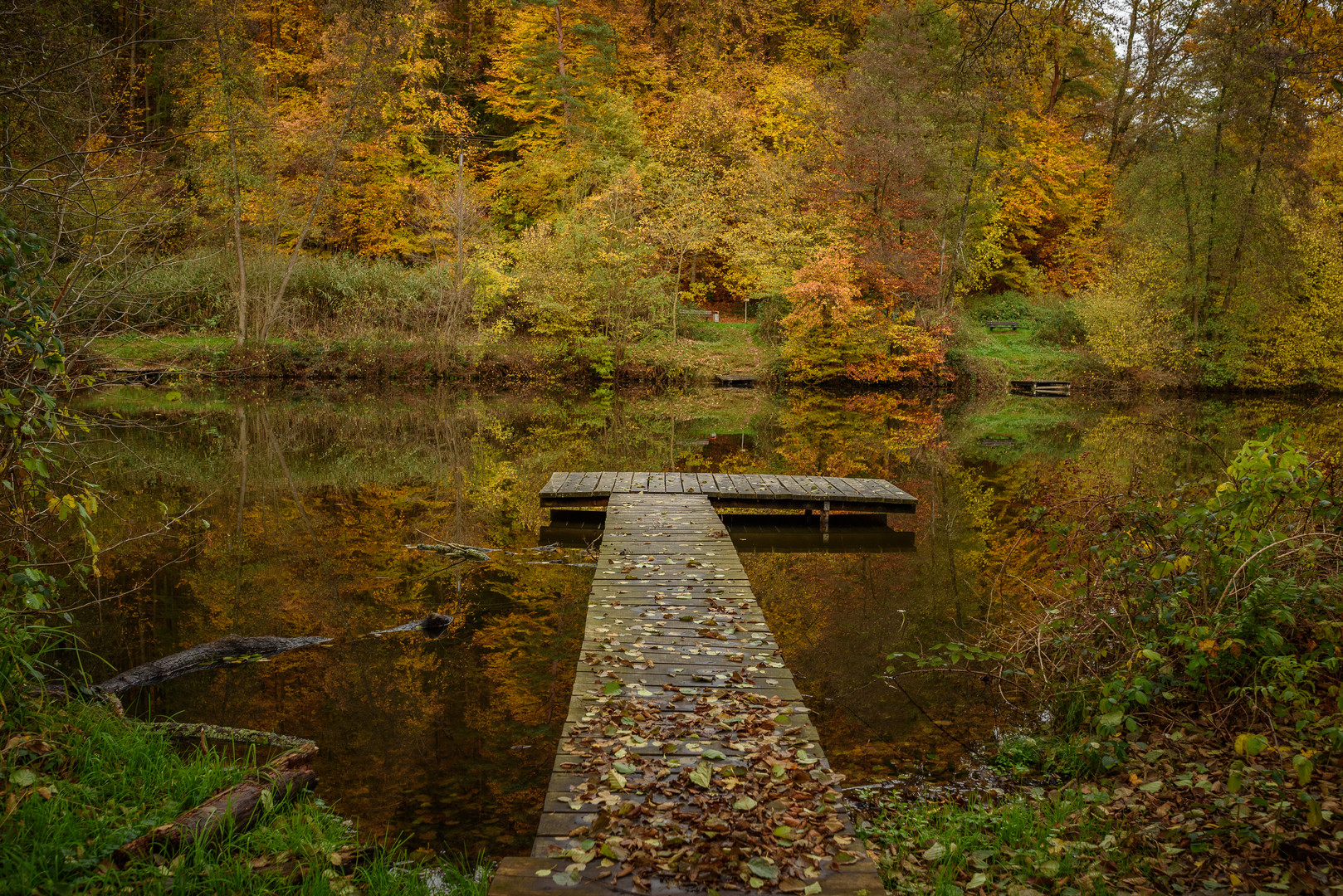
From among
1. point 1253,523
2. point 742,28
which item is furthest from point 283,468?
point 742,28

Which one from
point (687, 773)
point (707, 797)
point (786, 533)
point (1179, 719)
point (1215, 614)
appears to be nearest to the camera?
point (707, 797)

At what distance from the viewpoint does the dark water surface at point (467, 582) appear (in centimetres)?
464

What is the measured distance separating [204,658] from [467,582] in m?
2.51

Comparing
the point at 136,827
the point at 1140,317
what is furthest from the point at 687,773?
Result: the point at 1140,317

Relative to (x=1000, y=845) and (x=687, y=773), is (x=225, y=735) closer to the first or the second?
(x=687, y=773)

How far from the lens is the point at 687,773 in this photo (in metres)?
3.35

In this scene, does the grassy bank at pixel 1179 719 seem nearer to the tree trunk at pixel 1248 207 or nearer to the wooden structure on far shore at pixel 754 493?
the wooden structure on far shore at pixel 754 493

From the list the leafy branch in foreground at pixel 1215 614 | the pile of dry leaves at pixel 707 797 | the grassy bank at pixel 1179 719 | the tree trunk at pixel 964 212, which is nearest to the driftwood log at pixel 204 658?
the pile of dry leaves at pixel 707 797

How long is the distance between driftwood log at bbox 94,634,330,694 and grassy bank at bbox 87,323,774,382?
69.1 ft

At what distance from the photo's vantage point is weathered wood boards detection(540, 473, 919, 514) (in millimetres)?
10461

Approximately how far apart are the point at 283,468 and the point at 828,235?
18.8m

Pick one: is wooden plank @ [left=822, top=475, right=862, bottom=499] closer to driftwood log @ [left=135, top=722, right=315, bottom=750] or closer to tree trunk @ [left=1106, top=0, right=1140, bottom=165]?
driftwood log @ [left=135, top=722, right=315, bottom=750]

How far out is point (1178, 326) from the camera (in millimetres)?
26859

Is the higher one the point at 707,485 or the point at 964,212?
the point at 964,212
